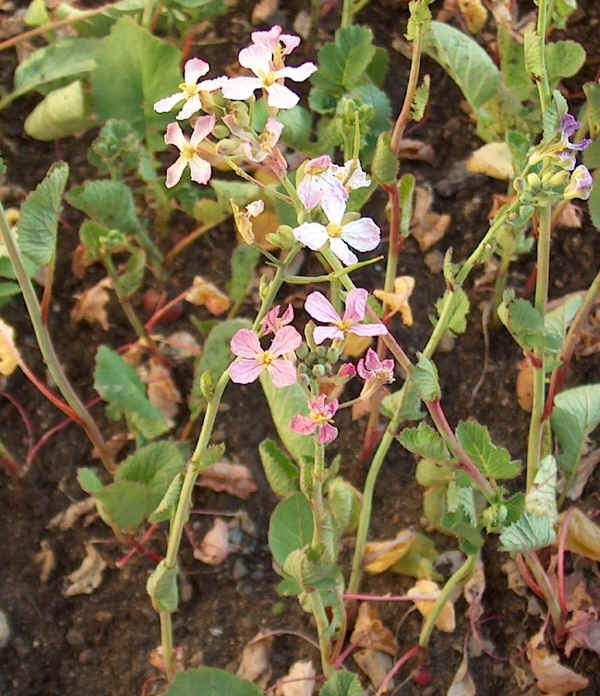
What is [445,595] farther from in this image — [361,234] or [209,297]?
[209,297]

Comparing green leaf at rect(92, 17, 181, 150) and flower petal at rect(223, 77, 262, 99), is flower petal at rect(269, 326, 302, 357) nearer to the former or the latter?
flower petal at rect(223, 77, 262, 99)

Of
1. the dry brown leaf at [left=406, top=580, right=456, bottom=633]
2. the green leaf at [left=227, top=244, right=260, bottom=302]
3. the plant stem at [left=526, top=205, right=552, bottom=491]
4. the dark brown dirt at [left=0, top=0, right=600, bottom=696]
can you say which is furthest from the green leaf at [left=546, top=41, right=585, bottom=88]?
the dry brown leaf at [left=406, top=580, right=456, bottom=633]

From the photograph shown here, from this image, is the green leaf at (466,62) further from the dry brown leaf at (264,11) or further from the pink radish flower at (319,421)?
the pink radish flower at (319,421)

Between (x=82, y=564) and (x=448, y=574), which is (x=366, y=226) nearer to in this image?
(x=448, y=574)

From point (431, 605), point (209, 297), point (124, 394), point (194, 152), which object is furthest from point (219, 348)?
point (194, 152)

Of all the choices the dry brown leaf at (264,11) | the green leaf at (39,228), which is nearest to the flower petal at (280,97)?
the green leaf at (39,228)

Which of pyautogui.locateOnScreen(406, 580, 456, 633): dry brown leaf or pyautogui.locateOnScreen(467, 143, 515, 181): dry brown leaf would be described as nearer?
pyautogui.locateOnScreen(406, 580, 456, 633): dry brown leaf
